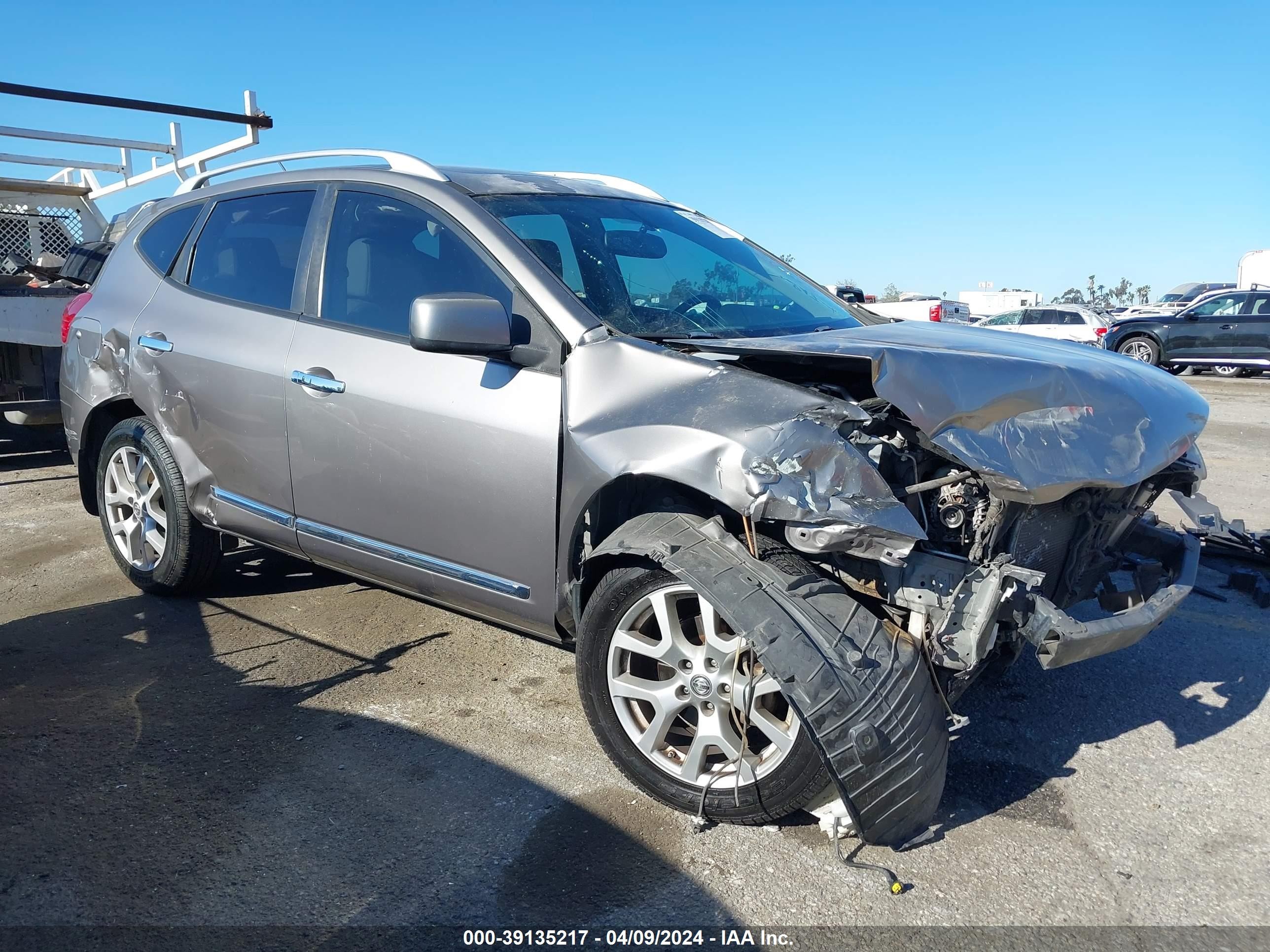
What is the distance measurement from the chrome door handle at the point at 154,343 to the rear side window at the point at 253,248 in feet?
0.94

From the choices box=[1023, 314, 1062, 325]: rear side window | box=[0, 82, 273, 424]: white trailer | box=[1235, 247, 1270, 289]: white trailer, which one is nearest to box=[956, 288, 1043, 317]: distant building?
box=[1235, 247, 1270, 289]: white trailer

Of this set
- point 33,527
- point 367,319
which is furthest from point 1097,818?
point 33,527

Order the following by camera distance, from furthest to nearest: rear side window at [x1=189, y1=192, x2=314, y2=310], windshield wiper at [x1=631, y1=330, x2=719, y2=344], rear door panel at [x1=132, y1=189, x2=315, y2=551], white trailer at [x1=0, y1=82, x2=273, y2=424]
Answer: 1. white trailer at [x1=0, y1=82, x2=273, y2=424]
2. rear side window at [x1=189, y1=192, x2=314, y2=310]
3. rear door panel at [x1=132, y1=189, x2=315, y2=551]
4. windshield wiper at [x1=631, y1=330, x2=719, y2=344]

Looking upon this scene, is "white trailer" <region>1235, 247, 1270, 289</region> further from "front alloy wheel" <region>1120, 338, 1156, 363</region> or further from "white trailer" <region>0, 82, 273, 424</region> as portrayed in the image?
"white trailer" <region>0, 82, 273, 424</region>

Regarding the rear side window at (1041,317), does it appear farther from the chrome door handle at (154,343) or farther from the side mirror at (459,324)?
the side mirror at (459,324)

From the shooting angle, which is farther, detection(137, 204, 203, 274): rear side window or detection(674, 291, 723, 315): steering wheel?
detection(137, 204, 203, 274): rear side window

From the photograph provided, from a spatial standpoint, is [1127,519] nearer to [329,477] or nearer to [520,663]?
[520,663]

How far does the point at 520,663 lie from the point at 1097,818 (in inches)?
85.7

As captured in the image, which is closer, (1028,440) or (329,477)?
(1028,440)

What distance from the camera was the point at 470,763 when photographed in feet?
10.4

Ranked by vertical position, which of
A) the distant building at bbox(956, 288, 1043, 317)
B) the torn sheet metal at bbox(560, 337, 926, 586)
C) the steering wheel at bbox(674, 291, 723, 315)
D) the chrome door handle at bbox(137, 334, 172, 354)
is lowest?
the distant building at bbox(956, 288, 1043, 317)

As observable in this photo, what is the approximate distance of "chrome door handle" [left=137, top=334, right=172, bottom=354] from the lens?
4285mm

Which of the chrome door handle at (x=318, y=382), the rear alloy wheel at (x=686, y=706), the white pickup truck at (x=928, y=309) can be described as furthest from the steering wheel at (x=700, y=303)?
the white pickup truck at (x=928, y=309)

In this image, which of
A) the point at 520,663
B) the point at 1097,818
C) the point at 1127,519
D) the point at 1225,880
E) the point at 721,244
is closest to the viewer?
the point at 1225,880
